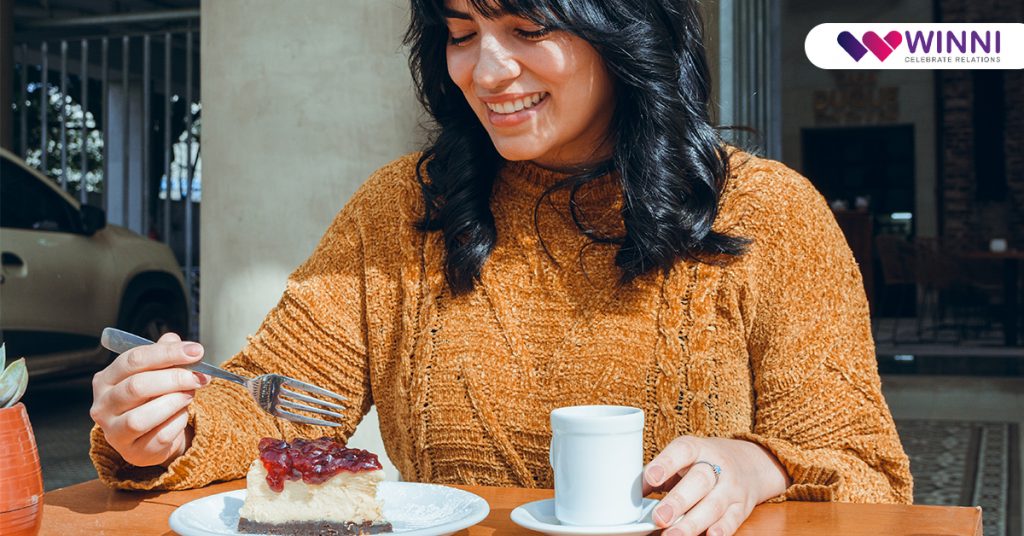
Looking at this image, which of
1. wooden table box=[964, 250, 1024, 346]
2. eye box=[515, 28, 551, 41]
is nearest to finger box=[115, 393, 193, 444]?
eye box=[515, 28, 551, 41]

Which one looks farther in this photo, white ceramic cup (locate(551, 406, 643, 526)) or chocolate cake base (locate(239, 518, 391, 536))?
chocolate cake base (locate(239, 518, 391, 536))

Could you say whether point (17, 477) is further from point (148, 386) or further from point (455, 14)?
point (455, 14)

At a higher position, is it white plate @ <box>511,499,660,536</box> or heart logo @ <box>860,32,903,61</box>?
heart logo @ <box>860,32,903,61</box>

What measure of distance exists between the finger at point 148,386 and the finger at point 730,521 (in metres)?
0.60

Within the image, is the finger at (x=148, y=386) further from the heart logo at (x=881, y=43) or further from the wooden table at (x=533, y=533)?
the heart logo at (x=881, y=43)

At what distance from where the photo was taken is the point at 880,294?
13438 millimetres

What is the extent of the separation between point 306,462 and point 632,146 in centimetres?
75

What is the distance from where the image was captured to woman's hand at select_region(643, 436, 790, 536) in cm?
110

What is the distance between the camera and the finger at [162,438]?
1379 mm

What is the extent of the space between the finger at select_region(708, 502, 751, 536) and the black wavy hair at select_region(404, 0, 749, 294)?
508mm

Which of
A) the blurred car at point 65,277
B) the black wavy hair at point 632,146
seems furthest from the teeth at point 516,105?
the blurred car at point 65,277

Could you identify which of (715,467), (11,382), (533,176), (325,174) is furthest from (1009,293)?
(11,382)

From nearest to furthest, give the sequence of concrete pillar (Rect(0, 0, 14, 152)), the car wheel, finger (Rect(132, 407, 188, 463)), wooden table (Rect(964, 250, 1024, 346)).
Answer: finger (Rect(132, 407, 188, 463)) < the car wheel < concrete pillar (Rect(0, 0, 14, 152)) < wooden table (Rect(964, 250, 1024, 346))

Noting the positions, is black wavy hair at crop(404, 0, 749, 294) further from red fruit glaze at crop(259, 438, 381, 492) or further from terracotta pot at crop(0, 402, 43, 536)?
terracotta pot at crop(0, 402, 43, 536)
